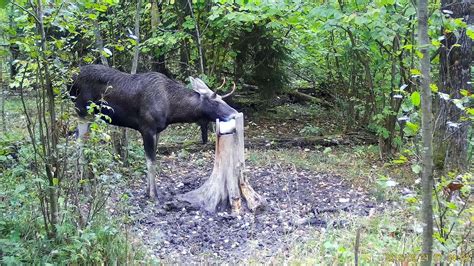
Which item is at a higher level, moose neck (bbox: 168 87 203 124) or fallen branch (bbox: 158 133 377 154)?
moose neck (bbox: 168 87 203 124)

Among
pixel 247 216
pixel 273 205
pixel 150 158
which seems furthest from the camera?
pixel 150 158

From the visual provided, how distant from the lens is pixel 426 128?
2666 millimetres

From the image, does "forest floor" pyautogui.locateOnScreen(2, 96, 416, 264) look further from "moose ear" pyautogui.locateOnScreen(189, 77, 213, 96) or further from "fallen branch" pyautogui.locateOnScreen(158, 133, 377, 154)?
"moose ear" pyautogui.locateOnScreen(189, 77, 213, 96)

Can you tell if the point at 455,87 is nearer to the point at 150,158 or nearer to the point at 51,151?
the point at 150,158

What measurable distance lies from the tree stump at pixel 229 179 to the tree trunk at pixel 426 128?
362cm

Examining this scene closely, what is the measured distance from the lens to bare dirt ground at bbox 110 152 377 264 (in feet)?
17.0

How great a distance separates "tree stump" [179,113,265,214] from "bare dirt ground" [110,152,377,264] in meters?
0.13

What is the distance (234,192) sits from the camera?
6.30m

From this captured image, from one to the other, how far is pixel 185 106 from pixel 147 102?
0.48 metres

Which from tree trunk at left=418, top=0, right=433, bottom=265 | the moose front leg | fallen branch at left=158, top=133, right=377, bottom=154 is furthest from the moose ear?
tree trunk at left=418, top=0, right=433, bottom=265

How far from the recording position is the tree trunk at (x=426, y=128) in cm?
258

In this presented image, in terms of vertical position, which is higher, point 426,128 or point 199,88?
point 426,128

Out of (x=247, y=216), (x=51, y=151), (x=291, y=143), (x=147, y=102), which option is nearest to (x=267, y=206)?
(x=247, y=216)

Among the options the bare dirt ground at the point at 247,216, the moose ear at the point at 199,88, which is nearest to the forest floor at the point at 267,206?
the bare dirt ground at the point at 247,216
